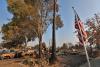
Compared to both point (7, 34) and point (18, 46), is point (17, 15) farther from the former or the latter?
point (18, 46)

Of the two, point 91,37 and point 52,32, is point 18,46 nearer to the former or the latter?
point 91,37

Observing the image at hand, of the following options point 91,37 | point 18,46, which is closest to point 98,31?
point 91,37

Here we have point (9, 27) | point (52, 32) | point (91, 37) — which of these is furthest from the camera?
point (91, 37)

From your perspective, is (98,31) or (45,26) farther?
(98,31)

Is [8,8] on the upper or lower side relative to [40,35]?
upper

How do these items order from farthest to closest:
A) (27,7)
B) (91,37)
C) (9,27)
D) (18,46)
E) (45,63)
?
(18,46)
(91,37)
(9,27)
(27,7)
(45,63)

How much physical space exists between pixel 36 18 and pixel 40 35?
2.64m

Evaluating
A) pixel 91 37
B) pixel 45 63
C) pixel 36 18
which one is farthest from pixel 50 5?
pixel 91 37

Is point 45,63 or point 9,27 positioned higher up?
point 9,27

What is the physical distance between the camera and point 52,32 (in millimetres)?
40469

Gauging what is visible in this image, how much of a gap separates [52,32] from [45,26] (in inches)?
247

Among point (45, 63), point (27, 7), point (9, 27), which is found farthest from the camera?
point (9, 27)

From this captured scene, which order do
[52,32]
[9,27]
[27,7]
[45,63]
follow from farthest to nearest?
[9,27] < [27,7] < [52,32] < [45,63]

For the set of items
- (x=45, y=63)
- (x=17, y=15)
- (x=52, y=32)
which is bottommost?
(x=45, y=63)
